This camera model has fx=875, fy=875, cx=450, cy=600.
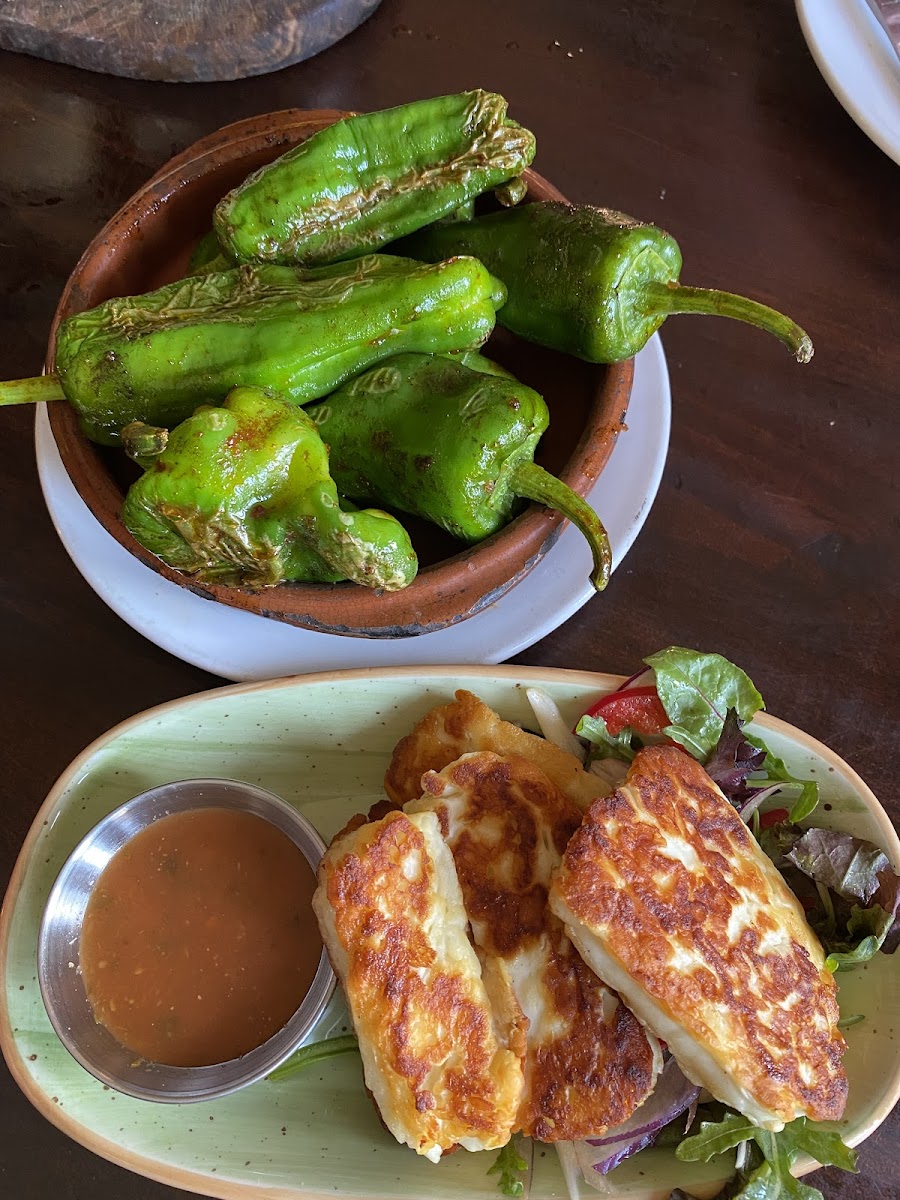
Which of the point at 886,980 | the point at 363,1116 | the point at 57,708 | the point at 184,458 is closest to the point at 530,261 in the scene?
the point at 184,458

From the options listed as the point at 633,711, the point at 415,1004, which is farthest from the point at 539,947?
the point at 633,711

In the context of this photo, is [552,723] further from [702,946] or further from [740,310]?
[740,310]

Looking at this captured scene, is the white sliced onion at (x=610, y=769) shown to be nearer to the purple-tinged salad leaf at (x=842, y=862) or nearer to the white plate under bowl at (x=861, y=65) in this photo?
the purple-tinged salad leaf at (x=842, y=862)

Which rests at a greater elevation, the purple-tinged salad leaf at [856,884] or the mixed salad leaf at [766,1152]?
the purple-tinged salad leaf at [856,884]

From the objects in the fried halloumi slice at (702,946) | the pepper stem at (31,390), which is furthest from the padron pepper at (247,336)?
the fried halloumi slice at (702,946)

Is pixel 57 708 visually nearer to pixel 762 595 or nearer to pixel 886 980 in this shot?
pixel 762 595

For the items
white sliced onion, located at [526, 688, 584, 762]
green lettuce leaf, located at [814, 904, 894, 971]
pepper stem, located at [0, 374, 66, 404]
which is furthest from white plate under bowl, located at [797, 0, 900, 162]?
pepper stem, located at [0, 374, 66, 404]
